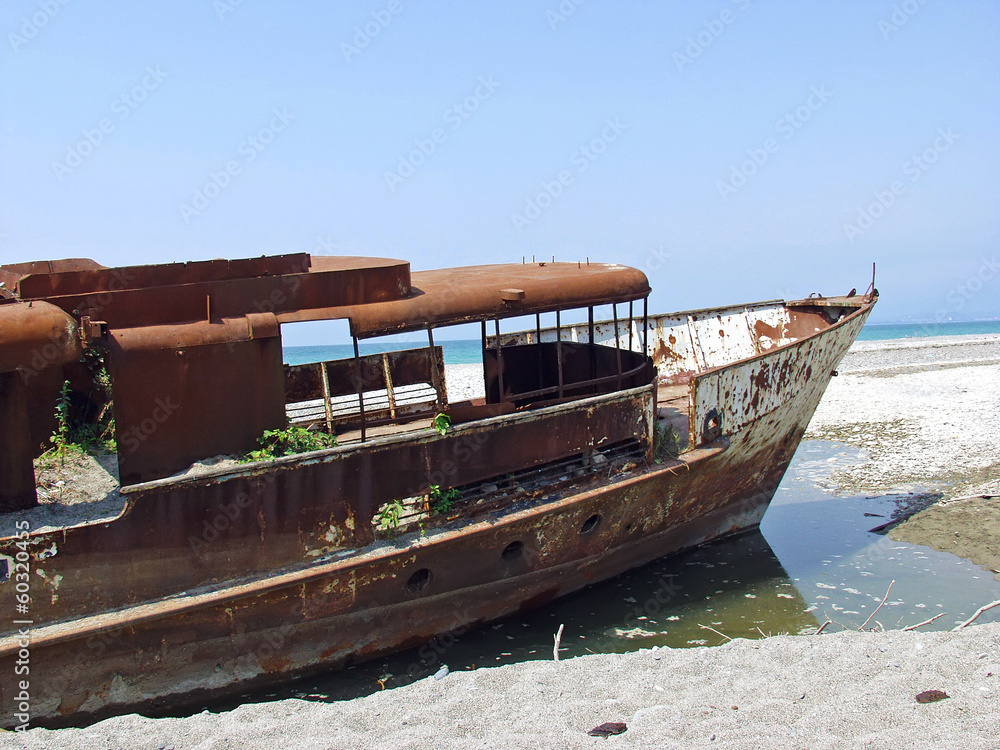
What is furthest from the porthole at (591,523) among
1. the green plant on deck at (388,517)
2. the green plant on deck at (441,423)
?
the green plant on deck at (388,517)

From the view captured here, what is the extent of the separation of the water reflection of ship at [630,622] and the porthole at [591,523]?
81cm

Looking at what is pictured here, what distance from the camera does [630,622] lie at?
7117 millimetres

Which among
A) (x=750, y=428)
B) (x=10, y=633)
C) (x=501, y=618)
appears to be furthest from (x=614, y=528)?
(x=10, y=633)

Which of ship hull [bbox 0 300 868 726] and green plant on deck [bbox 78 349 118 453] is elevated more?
green plant on deck [bbox 78 349 118 453]

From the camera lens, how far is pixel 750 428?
8.27 m

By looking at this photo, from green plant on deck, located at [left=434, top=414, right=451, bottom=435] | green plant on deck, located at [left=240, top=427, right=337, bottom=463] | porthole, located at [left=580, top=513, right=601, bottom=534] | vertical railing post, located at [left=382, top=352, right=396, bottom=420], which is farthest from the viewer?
vertical railing post, located at [left=382, top=352, right=396, bottom=420]

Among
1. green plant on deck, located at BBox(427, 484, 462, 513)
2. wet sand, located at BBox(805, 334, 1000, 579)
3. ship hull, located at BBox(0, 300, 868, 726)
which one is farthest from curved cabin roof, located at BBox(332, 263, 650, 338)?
wet sand, located at BBox(805, 334, 1000, 579)

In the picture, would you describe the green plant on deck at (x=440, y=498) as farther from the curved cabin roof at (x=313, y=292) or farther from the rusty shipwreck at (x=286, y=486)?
the curved cabin roof at (x=313, y=292)

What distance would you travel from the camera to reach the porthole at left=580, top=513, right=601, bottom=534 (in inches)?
286

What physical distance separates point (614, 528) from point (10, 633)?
5032 millimetres

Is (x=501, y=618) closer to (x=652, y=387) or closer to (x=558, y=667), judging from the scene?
(x=558, y=667)

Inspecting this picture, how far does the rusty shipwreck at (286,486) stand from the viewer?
5.35m

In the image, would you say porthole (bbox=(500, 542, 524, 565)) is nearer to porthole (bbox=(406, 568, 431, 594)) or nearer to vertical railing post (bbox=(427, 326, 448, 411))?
porthole (bbox=(406, 568, 431, 594))

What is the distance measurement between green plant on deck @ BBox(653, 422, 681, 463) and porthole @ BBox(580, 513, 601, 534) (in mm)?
908
